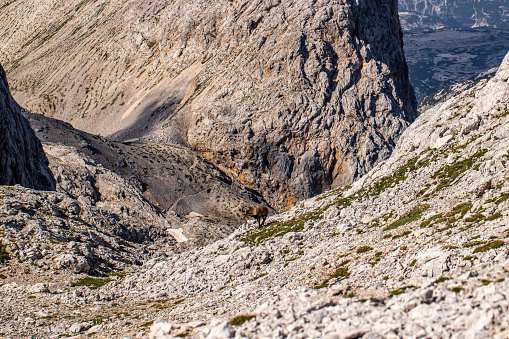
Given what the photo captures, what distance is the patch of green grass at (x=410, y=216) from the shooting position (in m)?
25.6

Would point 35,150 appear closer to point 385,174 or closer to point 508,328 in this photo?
point 385,174

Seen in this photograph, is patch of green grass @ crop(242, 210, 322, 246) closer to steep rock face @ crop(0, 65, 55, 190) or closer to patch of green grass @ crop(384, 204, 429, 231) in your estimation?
patch of green grass @ crop(384, 204, 429, 231)

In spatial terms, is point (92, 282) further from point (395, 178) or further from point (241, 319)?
point (395, 178)

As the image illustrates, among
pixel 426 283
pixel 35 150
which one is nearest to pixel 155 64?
pixel 35 150

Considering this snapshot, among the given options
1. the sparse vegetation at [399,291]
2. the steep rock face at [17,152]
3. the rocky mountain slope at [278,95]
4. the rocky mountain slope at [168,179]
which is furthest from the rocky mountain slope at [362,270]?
the rocky mountain slope at [278,95]

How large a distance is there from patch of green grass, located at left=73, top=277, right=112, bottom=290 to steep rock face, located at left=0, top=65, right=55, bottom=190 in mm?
23359

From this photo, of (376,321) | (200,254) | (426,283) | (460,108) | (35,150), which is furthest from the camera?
(35,150)

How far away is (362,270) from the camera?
1967 centimetres

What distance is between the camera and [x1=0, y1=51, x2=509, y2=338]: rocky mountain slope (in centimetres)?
1316

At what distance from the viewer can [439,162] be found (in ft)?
104

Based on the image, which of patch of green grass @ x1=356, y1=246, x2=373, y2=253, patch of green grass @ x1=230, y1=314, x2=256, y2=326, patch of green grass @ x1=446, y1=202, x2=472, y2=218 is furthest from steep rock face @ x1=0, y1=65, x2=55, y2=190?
patch of green grass @ x1=446, y1=202, x2=472, y2=218

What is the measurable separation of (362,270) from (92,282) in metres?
19.7

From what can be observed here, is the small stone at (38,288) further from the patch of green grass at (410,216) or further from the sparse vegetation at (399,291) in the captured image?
the sparse vegetation at (399,291)

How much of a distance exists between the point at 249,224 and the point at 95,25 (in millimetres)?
173472
